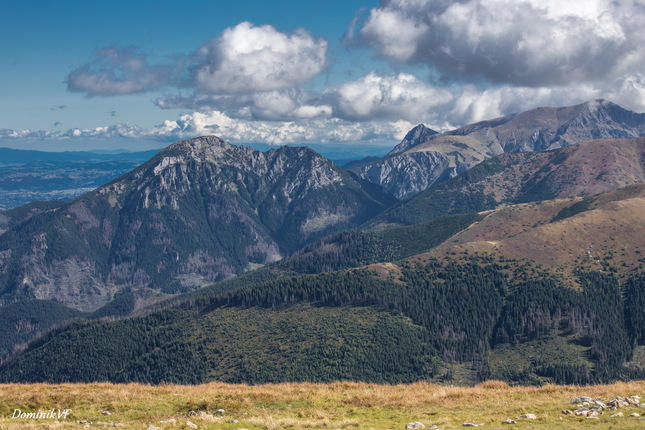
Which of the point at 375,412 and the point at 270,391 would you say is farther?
the point at 270,391

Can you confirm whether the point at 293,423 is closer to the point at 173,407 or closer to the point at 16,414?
the point at 173,407

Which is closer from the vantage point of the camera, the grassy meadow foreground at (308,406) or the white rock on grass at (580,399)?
the grassy meadow foreground at (308,406)

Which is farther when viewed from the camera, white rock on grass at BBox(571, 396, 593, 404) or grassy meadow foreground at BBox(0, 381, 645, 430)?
white rock on grass at BBox(571, 396, 593, 404)

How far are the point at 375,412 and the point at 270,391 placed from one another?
14.9 meters

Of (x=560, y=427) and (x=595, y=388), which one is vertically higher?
(x=560, y=427)

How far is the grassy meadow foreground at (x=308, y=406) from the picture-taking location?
47.3m

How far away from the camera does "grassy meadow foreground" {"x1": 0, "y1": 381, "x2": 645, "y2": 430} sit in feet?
155

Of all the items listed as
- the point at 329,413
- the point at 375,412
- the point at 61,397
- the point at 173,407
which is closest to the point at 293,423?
the point at 329,413

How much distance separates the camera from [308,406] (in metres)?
57.3

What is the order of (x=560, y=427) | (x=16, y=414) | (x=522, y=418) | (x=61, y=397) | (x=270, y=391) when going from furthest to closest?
(x=270, y=391)
(x=61, y=397)
(x=16, y=414)
(x=522, y=418)
(x=560, y=427)

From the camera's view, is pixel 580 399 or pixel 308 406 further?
pixel 308 406

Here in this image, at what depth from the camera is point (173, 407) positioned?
5609 centimetres

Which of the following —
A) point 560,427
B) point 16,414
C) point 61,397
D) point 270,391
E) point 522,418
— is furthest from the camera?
point 270,391

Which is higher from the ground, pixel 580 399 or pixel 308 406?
pixel 580 399
